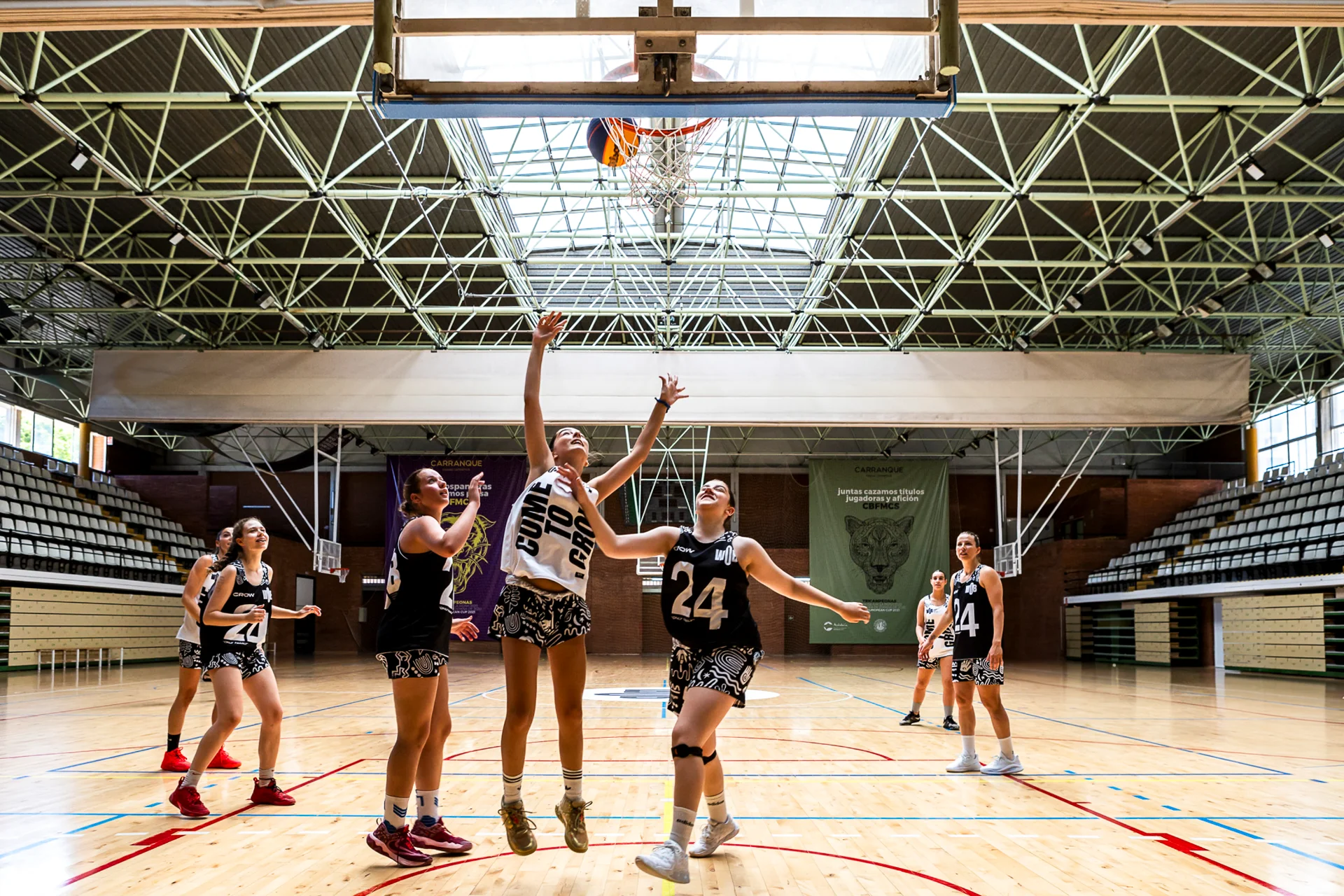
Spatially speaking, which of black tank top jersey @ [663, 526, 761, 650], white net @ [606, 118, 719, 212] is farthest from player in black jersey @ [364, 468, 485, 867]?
white net @ [606, 118, 719, 212]

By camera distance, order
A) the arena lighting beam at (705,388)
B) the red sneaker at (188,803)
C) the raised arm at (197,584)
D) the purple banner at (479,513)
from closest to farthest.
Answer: the red sneaker at (188,803), the raised arm at (197,584), the arena lighting beam at (705,388), the purple banner at (479,513)

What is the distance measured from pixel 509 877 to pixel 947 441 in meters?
30.4

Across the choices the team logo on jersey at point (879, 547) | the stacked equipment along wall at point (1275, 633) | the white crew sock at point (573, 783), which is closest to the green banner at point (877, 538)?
the team logo on jersey at point (879, 547)

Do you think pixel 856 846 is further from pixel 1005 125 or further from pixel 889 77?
pixel 1005 125

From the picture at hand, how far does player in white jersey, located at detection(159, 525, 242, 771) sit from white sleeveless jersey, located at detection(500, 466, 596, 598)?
10.4ft

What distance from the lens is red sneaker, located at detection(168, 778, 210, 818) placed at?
19.5 feet

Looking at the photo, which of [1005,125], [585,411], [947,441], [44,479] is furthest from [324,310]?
[947,441]

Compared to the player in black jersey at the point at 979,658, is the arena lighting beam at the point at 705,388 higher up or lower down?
higher up

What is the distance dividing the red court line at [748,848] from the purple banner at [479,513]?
20786 mm

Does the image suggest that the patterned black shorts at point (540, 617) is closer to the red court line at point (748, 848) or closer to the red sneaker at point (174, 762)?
the red court line at point (748, 848)

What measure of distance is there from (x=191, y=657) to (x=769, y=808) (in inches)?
196

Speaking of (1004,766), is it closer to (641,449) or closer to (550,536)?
(641,449)

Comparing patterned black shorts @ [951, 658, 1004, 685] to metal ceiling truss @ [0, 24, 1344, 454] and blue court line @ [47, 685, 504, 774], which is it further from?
metal ceiling truss @ [0, 24, 1344, 454]

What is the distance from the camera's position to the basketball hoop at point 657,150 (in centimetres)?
917
